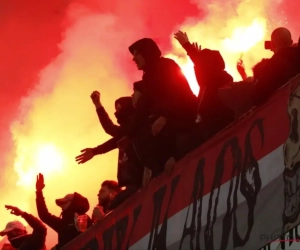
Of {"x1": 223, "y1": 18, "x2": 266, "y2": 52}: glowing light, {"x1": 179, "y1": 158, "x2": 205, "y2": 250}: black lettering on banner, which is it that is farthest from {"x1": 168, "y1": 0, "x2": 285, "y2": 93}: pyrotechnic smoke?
{"x1": 179, "y1": 158, "x2": 205, "y2": 250}: black lettering on banner

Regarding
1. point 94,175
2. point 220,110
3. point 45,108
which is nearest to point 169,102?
point 220,110

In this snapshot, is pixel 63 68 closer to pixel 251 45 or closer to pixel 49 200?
pixel 49 200

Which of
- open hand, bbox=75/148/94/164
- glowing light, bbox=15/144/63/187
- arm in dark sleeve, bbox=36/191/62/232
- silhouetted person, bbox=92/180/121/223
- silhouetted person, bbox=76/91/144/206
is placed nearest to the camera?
silhouetted person, bbox=76/91/144/206

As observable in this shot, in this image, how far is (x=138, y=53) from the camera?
5.84 m

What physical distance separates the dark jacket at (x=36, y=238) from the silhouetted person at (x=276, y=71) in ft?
8.62

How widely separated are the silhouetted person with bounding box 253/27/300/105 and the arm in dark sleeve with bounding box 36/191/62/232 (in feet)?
8.21

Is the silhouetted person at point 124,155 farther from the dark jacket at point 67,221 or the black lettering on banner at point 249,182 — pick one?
the black lettering on banner at point 249,182

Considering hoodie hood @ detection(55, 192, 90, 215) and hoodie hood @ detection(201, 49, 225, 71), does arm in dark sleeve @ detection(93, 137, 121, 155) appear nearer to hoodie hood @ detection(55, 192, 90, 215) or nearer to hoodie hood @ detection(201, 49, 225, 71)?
hoodie hood @ detection(55, 192, 90, 215)

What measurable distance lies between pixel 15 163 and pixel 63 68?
1235 mm

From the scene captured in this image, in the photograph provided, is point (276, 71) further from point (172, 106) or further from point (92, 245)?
point (92, 245)

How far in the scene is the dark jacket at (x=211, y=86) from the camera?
5.29m

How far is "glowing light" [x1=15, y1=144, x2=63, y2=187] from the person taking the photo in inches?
360

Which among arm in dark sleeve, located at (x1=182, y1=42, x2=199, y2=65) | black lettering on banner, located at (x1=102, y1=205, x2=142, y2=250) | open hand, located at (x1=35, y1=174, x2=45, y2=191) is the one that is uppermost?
open hand, located at (x1=35, y1=174, x2=45, y2=191)

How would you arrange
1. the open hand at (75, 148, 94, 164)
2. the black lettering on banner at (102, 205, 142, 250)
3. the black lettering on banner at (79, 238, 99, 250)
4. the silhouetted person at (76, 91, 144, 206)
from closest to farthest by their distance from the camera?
the black lettering on banner at (102, 205, 142, 250) < the silhouetted person at (76, 91, 144, 206) < the black lettering on banner at (79, 238, 99, 250) < the open hand at (75, 148, 94, 164)
